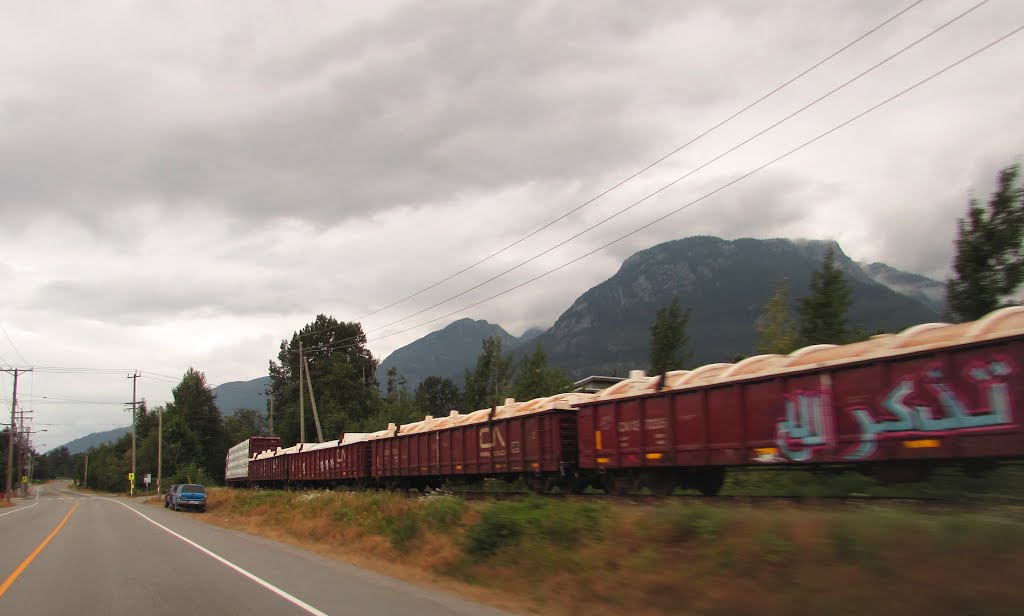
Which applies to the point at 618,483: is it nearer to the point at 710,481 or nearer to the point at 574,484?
the point at 574,484

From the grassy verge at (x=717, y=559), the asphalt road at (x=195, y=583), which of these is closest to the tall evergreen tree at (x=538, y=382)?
the asphalt road at (x=195, y=583)

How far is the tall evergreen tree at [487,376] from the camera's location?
243ft

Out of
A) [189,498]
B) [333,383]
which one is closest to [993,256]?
[189,498]

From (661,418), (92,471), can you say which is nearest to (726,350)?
(92,471)

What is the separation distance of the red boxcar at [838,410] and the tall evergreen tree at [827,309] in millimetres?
17518

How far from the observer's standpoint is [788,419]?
12.8 m

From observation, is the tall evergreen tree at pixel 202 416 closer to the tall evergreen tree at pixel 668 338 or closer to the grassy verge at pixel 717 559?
the tall evergreen tree at pixel 668 338

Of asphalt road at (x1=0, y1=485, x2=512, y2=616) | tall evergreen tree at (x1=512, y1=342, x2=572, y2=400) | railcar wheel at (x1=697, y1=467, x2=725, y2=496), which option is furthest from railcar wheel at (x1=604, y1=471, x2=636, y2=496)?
tall evergreen tree at (x1=512, y1=342, x2=572, y2=400)

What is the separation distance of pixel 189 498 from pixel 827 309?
126 ft

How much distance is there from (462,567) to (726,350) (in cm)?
16573

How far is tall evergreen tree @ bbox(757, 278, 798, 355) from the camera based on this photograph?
100 feet

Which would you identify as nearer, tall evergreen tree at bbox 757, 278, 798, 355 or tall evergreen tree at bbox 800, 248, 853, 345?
tall evergreen tree at bbox 757, 278, 798, 355

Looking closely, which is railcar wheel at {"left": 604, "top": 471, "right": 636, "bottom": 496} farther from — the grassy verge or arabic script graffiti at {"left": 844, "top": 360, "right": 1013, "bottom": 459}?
arabic script graffiti at {"left": 844, "top": 360, "right": 1013, "bottom": 459}

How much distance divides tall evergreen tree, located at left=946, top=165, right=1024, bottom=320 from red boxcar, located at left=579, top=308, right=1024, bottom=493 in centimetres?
1767
